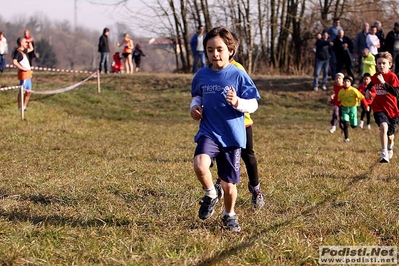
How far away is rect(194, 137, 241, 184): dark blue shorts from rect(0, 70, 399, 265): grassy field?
448 mm

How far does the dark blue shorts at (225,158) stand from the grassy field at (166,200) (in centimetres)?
45

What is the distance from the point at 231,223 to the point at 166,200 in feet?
3.96

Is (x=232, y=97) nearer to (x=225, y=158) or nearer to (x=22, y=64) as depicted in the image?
(x=225, y=158)

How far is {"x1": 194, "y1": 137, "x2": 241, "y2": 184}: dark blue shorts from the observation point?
185 inches

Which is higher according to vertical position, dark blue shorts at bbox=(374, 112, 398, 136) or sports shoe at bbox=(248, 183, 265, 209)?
dark blue shorts at bbox=(374, 112, 398, 136)

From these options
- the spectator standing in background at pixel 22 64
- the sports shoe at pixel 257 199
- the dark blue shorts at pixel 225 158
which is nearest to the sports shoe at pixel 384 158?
the sports shoe at pixel 257 199

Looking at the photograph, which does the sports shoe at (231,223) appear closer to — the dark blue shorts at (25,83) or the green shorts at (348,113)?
the green shorts at (348,113)

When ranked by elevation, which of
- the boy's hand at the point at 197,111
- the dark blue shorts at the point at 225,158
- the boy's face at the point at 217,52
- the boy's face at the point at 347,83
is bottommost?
the dark blue shorts at the point at 225,158

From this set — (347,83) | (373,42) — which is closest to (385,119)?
(347,83)

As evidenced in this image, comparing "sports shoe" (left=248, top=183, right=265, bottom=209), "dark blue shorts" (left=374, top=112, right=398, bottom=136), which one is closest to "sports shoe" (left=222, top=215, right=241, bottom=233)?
"sports shoe" (left=248, top=183, right=265, bottom=209)

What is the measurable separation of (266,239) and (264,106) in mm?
16833

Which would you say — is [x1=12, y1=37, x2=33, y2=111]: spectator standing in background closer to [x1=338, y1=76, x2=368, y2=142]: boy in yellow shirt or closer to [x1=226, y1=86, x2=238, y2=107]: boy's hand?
[x1=338, y1=76, x2=368, y2=142]: boy in yellow shirt

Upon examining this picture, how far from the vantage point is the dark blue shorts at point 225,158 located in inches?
185

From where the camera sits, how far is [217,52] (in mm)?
4750
